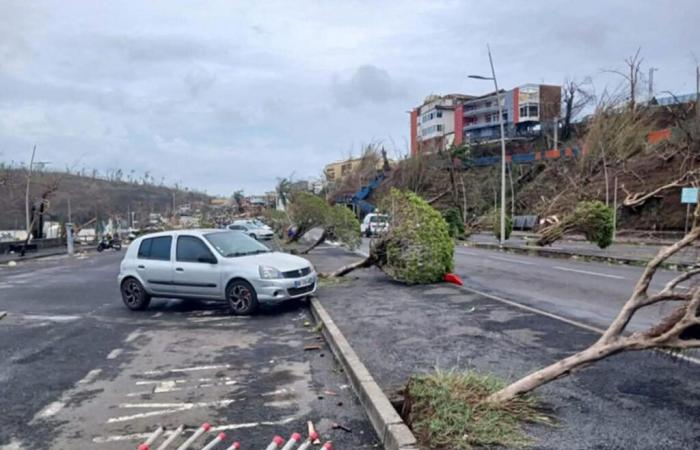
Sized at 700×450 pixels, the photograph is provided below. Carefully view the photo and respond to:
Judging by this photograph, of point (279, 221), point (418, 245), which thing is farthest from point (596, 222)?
point (279, 221)

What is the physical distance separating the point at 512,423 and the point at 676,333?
143 cm

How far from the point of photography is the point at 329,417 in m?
5.36

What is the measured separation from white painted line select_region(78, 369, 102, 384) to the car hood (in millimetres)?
4188

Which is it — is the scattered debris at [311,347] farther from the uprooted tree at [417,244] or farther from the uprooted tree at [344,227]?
the uprooted tree at [344,227]

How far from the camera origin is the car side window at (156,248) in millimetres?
11859

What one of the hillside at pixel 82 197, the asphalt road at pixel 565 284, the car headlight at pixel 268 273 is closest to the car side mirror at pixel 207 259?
the car headlight at pixel 268 273

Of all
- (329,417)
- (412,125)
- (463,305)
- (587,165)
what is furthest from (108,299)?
(412,125)

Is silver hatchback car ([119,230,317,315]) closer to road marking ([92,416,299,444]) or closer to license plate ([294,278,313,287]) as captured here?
license plate ([294,278,313,287])

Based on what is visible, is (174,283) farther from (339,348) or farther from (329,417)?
(329,417)

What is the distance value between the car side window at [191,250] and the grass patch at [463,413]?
6914 millimetres

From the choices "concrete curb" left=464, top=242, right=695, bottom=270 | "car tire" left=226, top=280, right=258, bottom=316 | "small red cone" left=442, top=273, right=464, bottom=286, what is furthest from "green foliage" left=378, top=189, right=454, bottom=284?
"concrete curb" left=464, top=242, right=695, bottom=270

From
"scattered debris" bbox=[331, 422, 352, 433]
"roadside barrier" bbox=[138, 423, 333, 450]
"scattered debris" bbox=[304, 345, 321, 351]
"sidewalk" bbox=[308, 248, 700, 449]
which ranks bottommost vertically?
"scattered debris" bbox=[304, 345, 321, 351]

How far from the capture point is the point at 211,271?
36.8 ft

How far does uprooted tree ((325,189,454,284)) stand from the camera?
14078 mm
